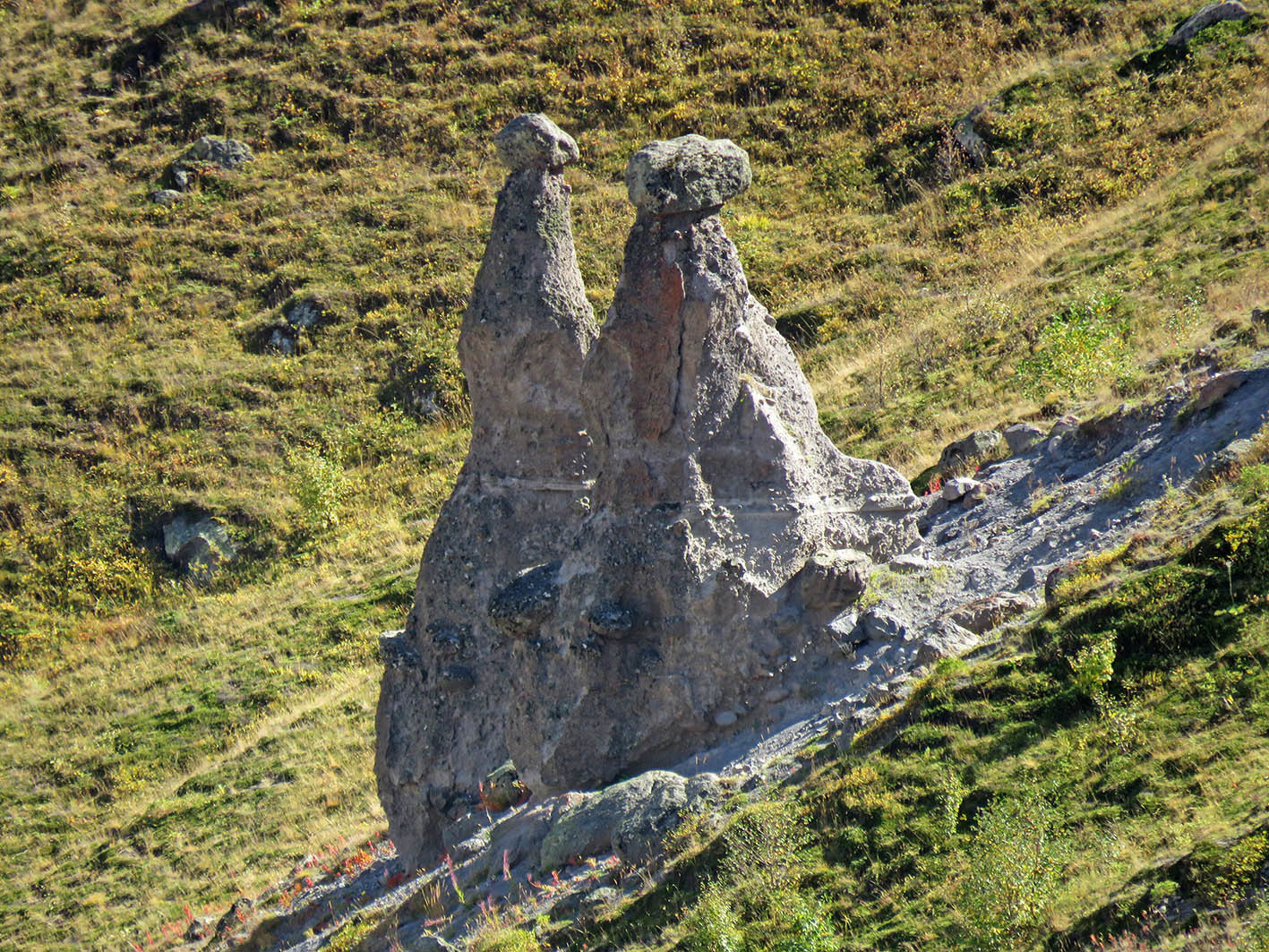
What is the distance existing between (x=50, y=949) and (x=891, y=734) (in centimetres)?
1328

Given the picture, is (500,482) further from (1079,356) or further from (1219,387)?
(1079,356)

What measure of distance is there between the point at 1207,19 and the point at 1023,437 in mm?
24556

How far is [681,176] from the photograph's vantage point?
11375 mm

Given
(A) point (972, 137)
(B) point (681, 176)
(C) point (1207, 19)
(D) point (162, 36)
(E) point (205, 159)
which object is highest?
(D) point (162, 36)

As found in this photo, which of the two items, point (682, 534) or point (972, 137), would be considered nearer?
point (682, 534)

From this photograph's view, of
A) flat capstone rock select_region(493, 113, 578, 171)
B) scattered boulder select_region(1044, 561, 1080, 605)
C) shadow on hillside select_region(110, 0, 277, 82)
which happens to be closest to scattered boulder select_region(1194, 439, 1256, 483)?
scattered boulder select_region(1044, 561, 1080, 605)

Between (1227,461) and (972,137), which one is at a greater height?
(972,137)

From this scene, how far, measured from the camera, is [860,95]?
130 ft

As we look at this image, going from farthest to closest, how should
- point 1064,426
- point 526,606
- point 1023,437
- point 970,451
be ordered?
1. point 970,451
2. point 1023,437
3. point 1064,426
4. point 526,606

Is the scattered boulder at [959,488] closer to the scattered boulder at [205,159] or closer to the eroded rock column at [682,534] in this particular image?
the eroded rock column at [682,534]

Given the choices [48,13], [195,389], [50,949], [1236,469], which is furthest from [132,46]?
[1236,469]

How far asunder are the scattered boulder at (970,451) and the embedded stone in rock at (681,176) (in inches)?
236

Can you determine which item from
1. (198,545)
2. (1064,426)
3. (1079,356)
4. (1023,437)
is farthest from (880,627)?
(198,545)

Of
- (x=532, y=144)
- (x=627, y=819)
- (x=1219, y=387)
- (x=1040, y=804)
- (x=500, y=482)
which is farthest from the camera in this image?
Result: (x=500, y=482)
